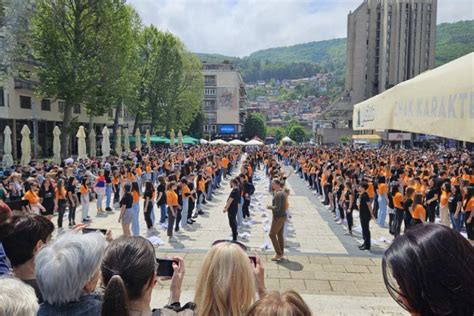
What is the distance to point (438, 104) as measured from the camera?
3.47 meters

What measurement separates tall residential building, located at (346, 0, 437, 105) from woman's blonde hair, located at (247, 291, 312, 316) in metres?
84.5

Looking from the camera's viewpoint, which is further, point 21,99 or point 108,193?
point 21,99

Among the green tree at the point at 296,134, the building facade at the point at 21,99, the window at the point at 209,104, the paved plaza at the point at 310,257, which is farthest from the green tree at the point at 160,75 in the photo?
the green tree at the point at 296,134

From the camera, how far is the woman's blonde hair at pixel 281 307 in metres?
1.70

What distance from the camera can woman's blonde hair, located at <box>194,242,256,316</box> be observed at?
2346 millimetres

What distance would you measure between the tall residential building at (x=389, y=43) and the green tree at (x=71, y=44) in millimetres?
65243

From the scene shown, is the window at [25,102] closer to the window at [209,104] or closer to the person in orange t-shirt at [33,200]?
the person in orange t-shirt at [33,200]

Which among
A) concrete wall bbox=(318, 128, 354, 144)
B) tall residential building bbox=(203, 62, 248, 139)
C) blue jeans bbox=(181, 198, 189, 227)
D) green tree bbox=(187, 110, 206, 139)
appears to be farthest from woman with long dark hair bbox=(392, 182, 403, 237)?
tall residential building bbox=(203, 62, 248, 139)

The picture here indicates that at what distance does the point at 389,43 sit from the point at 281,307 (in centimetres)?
9216

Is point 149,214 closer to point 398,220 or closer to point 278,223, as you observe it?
point 278,223

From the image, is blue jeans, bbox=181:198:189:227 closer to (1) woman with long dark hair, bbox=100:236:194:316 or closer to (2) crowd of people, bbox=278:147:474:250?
(2) crowd of people, bbox=278:147:474:250

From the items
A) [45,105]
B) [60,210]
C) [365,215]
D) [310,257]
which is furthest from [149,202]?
[45,105]

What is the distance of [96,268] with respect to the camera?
8.10 feet

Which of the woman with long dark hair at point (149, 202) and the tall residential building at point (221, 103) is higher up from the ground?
the tall residential building at point (221, 103)
